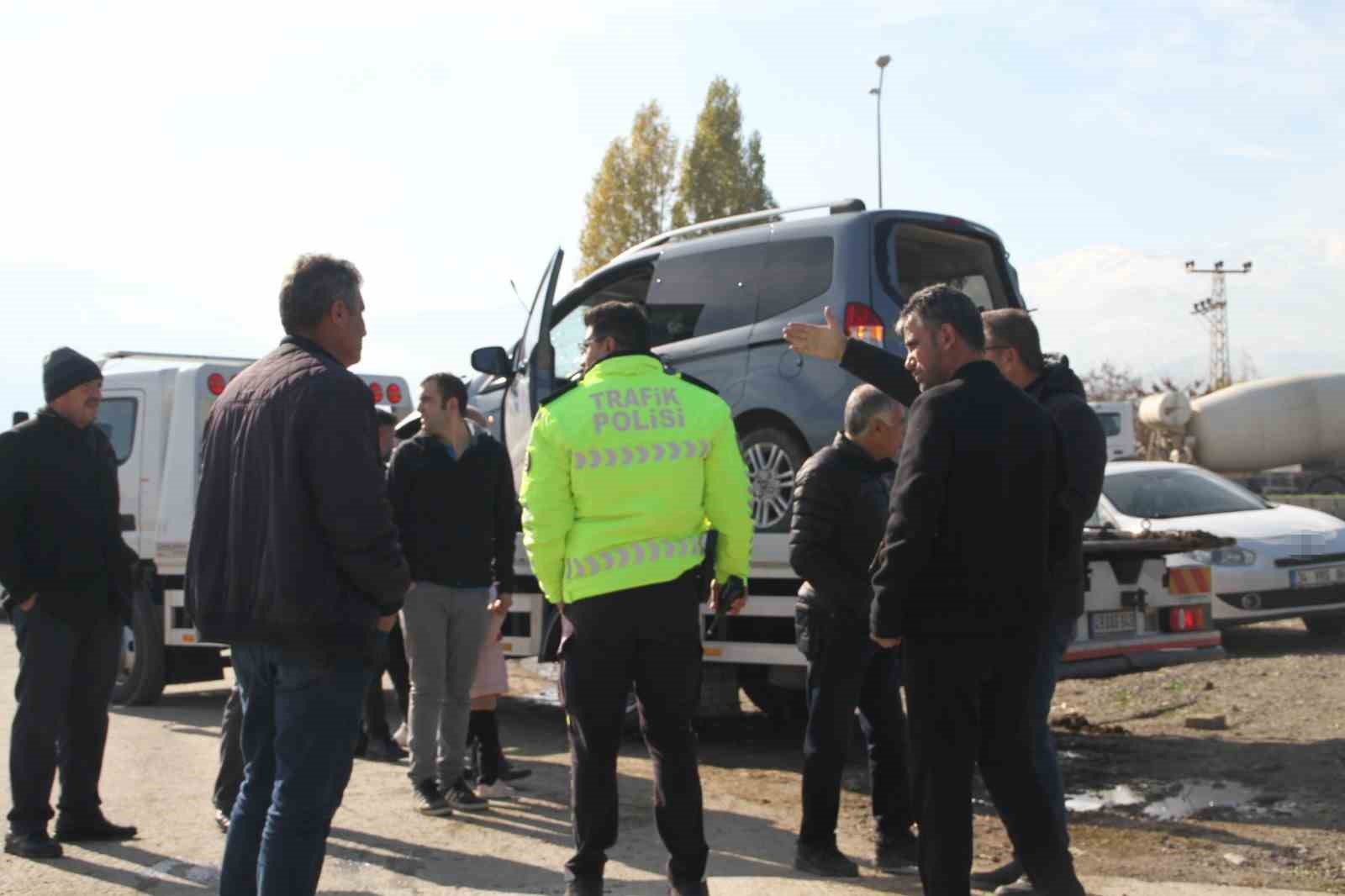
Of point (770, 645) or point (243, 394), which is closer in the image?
point (243, 394)

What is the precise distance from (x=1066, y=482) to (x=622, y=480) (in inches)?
54.3

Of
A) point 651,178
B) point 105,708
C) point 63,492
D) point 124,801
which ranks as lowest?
point 124,801

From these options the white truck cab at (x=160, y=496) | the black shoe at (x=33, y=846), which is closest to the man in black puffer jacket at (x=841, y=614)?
the black shoe at (x=33, y=846)

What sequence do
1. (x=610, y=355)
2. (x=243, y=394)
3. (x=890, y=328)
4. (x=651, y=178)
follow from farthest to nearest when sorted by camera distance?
(x=651, y=178) → (x=890, y=328) → (x=610, y=355) → (x=243, y=394)

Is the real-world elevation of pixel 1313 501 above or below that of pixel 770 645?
above

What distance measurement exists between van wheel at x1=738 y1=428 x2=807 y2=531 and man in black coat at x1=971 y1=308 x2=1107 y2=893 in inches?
94.6

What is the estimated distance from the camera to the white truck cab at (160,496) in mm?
10680

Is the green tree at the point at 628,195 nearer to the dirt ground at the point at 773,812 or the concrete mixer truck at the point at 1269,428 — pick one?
the concrete mixer truck at the point at 1269,428

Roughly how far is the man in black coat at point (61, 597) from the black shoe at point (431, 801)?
125cm

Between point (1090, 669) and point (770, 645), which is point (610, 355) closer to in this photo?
point (770, 645)

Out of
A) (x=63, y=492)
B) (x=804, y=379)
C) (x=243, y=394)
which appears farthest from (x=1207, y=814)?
(x=63, y=492)

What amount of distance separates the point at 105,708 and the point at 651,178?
122ft

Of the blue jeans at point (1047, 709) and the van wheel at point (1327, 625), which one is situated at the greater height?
the van wheel at point (1327, 625)

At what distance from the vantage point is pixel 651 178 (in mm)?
A: 42500
